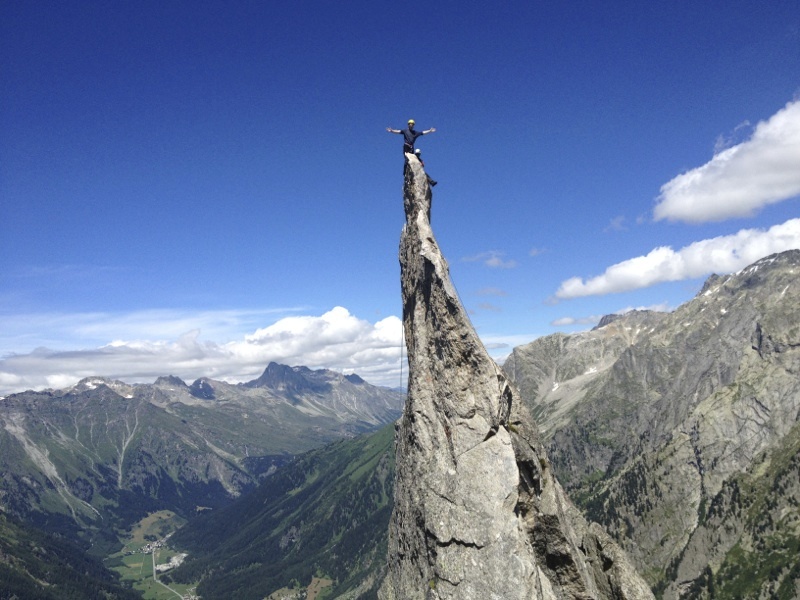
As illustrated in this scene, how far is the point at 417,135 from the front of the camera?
27.2 metres

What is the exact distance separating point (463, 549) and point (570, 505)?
9.56 metres

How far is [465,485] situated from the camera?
19094mm

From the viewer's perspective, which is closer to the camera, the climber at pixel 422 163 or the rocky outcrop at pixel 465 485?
the rocky outcrop at pixel 465 485

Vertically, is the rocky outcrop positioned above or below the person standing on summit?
below

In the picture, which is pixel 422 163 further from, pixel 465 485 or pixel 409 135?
pixel 465 485

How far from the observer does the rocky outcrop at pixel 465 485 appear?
17.9m

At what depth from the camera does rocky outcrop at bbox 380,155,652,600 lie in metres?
17.9

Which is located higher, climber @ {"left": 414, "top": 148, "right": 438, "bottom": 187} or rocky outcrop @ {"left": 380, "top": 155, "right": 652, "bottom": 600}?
climber @ {"left": 414, "top": 148, "right": 438, "bottom": 187}

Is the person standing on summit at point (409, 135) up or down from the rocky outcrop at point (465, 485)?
up

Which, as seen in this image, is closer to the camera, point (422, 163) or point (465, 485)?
point (465, 485)

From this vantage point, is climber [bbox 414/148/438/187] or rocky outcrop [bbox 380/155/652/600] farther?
climber [bbox 414/148/438/187]

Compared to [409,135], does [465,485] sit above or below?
below

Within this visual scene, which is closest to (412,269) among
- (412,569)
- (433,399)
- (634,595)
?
(433,399)

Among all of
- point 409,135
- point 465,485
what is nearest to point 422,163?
point 409,135
